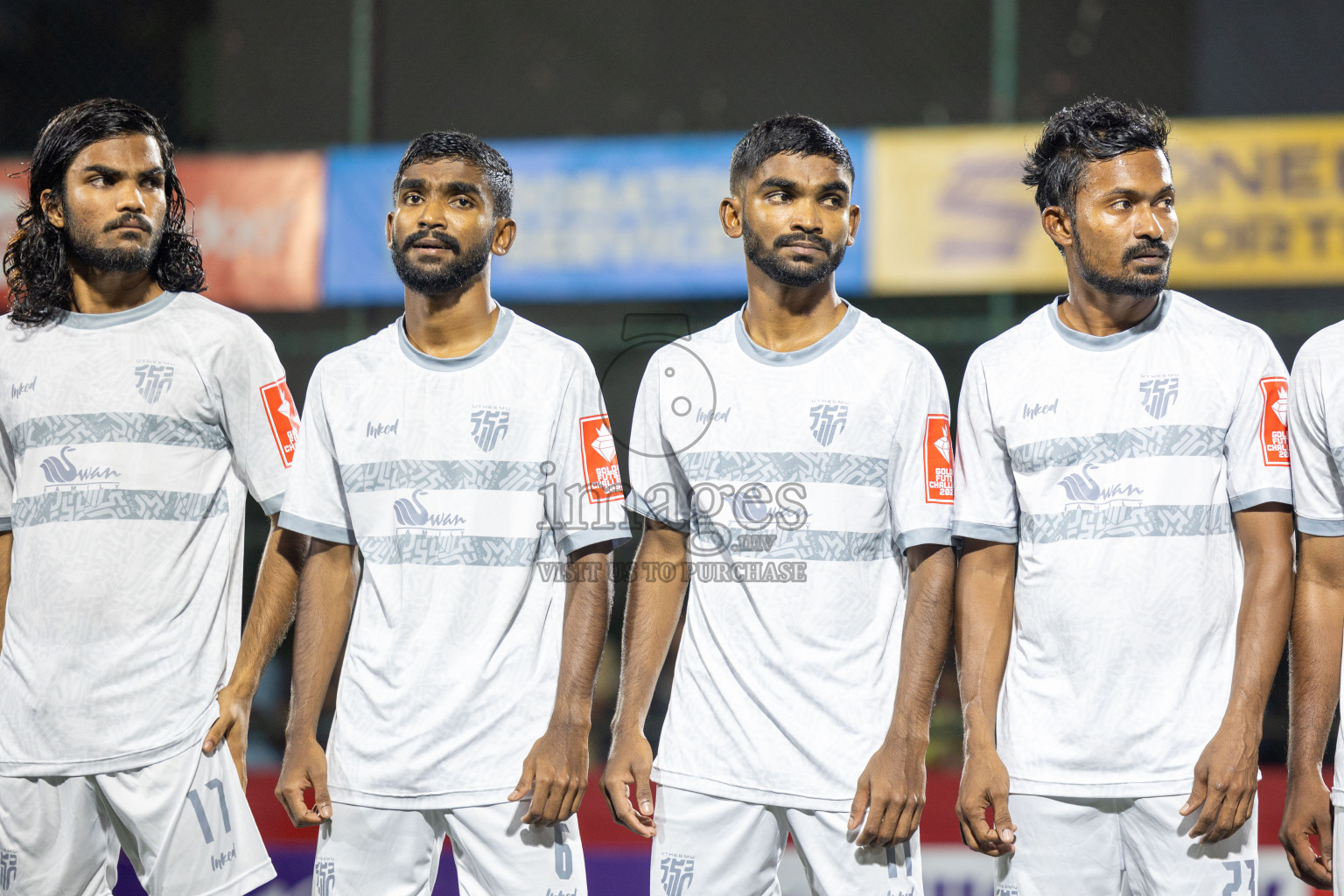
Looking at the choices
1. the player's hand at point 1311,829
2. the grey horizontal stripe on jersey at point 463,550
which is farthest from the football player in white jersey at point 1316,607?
the grey horizontal stripe on jersey at point 463,550

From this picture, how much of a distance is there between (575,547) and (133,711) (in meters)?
1.04

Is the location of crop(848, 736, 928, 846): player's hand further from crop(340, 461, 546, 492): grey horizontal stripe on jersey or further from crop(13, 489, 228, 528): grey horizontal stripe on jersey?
crop(13, 489, 228, 528): grey horizontal stripe on jersey

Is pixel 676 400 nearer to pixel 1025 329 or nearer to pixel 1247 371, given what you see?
pixel 1025 329

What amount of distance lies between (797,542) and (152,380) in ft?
4.89

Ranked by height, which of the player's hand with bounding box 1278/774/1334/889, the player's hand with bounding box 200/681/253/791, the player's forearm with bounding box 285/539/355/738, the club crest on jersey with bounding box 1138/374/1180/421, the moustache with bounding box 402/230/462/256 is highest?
the moustache with bounding box 402/230/462/256

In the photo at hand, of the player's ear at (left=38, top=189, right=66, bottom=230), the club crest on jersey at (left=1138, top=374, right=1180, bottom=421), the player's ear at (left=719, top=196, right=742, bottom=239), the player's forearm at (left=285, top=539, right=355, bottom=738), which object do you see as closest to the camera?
the club crest on jersey at (left=1138, top=374, right=1180, bottom=421)

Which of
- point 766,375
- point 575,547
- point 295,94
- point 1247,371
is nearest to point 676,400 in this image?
point 766,375

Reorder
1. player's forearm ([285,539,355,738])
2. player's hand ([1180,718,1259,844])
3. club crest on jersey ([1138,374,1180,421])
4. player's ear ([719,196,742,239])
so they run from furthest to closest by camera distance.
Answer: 1. player's ear ([719,196,742,239])
2. player's forearm ([285,539,355,738])
3. club crest on jersey ([1138,374,1180,421])
4. player's hand ([1180,718,1259,844])

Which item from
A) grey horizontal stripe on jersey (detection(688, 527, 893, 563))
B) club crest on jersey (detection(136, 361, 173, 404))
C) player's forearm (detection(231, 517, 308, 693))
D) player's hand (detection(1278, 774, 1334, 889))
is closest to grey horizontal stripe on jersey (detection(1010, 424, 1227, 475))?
grey horizontal stripe on jersey (detection(688, 527, 893, 563))

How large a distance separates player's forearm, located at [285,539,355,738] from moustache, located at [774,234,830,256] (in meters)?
1.17

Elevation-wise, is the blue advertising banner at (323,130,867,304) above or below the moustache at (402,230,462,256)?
above

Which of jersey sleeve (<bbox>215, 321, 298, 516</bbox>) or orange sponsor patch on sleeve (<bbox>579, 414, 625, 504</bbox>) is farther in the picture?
jersey sleeve (<bbox>215, 321, 298, 516</bbox>)

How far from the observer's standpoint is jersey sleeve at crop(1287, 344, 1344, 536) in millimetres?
2713

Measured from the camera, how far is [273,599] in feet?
10.0
